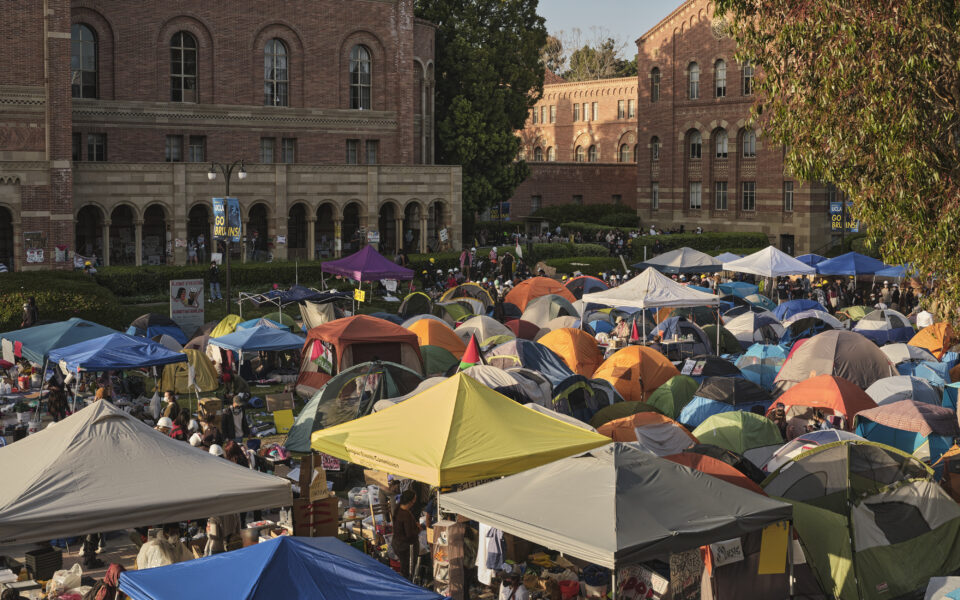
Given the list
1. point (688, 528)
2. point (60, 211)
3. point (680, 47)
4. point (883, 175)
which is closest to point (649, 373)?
point (883, 175)

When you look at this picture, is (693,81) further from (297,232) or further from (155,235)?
(155,235)

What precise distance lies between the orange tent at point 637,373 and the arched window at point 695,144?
132 ft

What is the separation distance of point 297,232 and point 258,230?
7.07 ft

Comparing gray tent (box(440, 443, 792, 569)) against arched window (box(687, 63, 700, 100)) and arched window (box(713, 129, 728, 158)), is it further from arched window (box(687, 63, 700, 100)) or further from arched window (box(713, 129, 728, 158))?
arched window (box(687, 63, 700, 100))

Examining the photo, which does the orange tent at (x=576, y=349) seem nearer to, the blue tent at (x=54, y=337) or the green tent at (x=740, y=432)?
the green tent at (x=740, y=432)

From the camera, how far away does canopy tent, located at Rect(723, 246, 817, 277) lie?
3462 centimetres

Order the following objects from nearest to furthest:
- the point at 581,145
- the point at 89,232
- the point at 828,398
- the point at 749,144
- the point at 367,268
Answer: the point at 828,398 → the point at 367,268 → the point at 89,232 → the point at 749,144 → the point at 581,145

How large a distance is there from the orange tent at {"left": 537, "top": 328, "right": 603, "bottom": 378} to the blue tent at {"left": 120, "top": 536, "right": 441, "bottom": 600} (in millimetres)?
14736

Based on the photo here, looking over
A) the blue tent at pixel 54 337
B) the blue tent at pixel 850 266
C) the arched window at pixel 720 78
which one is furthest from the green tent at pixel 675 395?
the arched window at pixel 720 78

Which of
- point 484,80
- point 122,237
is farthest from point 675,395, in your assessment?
point 484,80

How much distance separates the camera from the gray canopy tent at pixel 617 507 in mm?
10016

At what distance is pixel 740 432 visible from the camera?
16031 millimetres

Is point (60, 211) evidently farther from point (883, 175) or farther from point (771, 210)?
A: point (771, 210)

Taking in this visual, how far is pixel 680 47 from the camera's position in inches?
2370
